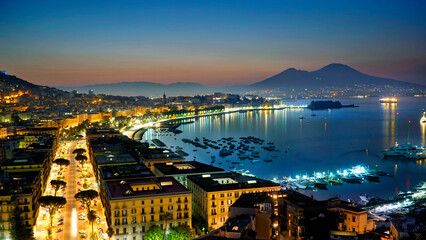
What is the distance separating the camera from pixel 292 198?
930cm

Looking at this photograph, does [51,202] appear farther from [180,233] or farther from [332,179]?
[332,179]

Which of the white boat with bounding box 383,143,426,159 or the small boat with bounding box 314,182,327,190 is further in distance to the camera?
the white boat with bounding box 383,143,426,159

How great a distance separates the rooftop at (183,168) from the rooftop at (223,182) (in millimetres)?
A: 827

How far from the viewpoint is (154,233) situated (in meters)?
10.4

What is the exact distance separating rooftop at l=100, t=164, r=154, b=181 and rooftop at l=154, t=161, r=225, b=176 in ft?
3.20

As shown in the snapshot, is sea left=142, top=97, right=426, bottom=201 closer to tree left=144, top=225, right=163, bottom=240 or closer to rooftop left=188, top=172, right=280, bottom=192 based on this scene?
rooftop left=188, top=172, right=280, bottom=192

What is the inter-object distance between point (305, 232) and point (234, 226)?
1.53 meters

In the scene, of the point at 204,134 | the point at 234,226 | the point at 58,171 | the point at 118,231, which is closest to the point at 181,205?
the point at 118,231

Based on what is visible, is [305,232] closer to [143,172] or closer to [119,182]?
[119,182]

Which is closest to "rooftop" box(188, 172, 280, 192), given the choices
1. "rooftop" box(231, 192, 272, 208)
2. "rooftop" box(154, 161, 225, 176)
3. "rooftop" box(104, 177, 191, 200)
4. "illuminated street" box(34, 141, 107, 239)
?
"rooftop" box(154, 161, 225, 176)

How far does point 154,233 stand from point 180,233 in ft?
2.32

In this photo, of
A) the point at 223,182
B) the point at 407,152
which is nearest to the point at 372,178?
the point at 407,152

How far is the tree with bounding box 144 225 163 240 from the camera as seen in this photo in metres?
10.4

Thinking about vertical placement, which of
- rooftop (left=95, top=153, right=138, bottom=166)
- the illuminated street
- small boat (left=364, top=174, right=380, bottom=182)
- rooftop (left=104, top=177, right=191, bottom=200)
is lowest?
small boat (left=364, top=174, right=380, bottom=182)
